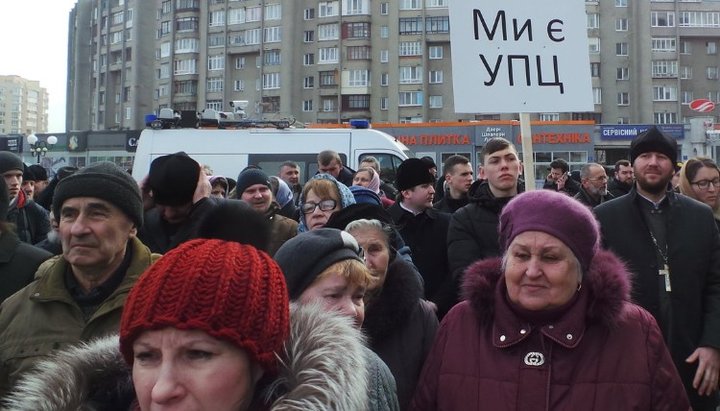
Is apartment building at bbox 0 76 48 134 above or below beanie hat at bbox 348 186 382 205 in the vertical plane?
above

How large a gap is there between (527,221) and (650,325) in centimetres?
57

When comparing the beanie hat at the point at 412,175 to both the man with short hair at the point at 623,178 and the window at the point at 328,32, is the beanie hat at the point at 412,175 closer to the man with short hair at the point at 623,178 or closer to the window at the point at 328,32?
the man with short hair at the point at 623,178

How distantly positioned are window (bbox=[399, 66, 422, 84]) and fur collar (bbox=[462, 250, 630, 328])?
58611 millimetres

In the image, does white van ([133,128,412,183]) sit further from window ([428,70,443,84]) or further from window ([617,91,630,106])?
window ([617,91,630,106])

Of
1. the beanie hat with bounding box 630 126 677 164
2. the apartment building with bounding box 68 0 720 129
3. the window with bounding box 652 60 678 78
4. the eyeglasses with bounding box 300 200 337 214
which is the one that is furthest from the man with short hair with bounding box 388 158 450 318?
the window with bounding box 652 60 678 78

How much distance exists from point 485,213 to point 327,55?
199 ft

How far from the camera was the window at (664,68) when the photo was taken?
2359 inches

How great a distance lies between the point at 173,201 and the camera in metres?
3.47

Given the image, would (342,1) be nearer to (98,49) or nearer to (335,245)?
(98,49)

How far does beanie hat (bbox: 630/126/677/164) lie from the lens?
160 inches

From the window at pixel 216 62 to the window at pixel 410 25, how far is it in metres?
19.0

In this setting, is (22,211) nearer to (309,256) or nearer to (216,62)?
(309,256)

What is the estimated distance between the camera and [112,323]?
2.38 meters

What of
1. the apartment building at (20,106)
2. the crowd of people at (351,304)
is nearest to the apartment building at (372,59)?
the crowd of people at (351,304)
